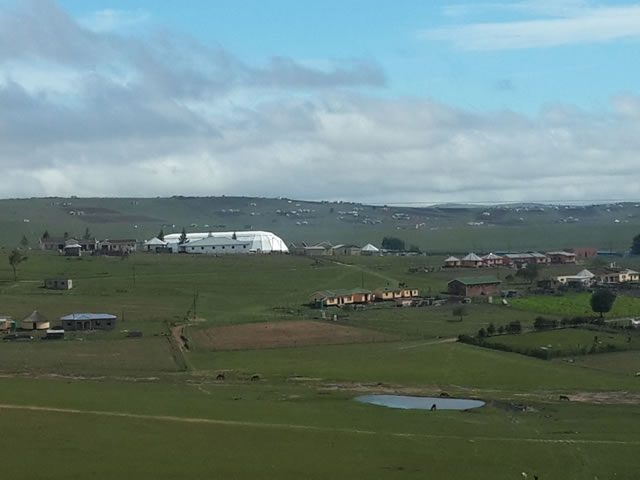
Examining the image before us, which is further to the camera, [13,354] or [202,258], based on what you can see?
[202,258]

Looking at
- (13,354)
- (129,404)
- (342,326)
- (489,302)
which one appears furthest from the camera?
(489,302)

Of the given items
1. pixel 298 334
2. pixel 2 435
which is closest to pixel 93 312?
pixel 298 334

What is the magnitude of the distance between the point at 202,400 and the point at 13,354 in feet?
55.1

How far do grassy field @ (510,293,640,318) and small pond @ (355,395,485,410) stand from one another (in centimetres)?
3202

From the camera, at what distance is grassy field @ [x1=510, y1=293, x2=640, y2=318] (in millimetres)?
71188

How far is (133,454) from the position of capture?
28234mm

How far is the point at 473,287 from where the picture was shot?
84.1 m

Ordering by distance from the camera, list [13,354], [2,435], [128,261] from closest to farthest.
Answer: [2,435] → [13,354] → [128,261]

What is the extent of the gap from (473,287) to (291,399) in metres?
47.6

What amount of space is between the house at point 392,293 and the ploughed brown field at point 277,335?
1806cm

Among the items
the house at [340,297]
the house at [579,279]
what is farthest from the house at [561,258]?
the house at [340,297]

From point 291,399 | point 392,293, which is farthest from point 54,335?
point 392,293

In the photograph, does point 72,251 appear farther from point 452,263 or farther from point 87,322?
point 87,322

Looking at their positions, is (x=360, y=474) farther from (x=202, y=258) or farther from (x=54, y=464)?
(x=202, y=258)
